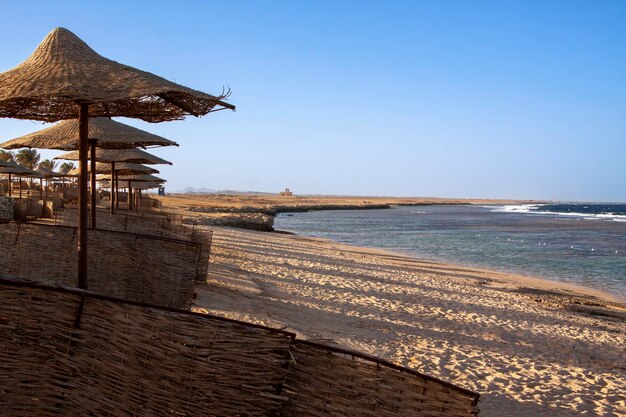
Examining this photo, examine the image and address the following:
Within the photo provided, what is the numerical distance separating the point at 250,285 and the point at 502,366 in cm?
503

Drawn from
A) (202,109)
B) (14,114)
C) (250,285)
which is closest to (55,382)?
(202,109)

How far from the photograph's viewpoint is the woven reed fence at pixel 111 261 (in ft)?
18.5

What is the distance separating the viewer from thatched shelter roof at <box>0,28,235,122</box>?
151 inches

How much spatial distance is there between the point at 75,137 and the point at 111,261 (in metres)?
2.24

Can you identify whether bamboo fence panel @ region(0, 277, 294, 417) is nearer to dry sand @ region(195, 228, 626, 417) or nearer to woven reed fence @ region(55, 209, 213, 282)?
dry sand @ region(195, 228, 626, 417)

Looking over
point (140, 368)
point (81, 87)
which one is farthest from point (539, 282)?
point (140, 368)

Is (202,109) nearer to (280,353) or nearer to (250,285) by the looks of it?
(280,353)

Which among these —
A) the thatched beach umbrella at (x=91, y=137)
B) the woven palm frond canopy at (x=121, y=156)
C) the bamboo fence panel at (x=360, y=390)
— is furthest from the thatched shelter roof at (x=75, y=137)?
the bamboo fence panel at (x=360, y=390)

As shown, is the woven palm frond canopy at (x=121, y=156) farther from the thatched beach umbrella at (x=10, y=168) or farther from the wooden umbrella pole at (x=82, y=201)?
the thatched beach umbrella at (x=10, y=168)

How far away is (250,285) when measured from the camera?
1030cm

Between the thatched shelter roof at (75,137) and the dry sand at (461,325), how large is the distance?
2.43m

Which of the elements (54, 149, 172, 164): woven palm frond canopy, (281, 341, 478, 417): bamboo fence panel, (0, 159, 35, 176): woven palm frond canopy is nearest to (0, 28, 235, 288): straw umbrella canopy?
(281, 341, 478, 417): bamboo fence panel

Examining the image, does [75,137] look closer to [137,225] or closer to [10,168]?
[137,225]

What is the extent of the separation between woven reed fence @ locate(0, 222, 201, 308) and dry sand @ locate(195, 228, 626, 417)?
165cm
